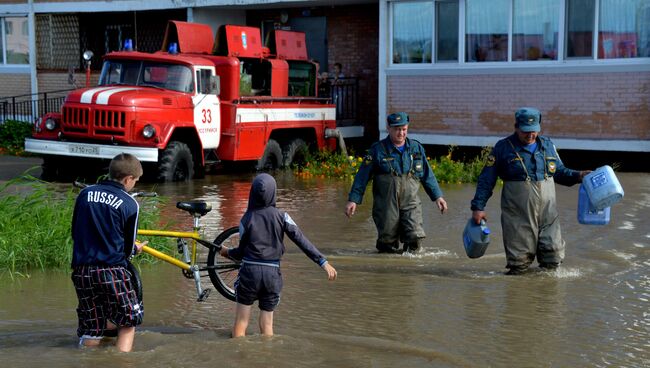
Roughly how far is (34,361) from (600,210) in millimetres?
4951

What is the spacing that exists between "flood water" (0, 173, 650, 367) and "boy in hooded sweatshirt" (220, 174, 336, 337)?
12.9 inches

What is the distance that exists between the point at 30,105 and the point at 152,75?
33.1ft

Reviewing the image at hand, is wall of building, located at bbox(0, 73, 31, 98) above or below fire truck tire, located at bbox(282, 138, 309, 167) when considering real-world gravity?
above

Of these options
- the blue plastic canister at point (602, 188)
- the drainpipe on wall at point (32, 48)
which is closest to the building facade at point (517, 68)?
the blue plastic canister at point (602, 188)

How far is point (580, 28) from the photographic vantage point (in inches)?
685

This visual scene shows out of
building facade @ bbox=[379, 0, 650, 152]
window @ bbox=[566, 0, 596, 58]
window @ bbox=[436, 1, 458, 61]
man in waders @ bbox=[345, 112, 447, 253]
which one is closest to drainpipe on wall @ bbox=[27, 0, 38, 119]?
building facade @ bbox=[379, 0, 650, 152]

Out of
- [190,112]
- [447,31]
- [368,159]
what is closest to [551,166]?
[368,159]

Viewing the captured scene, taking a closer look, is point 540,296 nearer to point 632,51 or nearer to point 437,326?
point 437,326

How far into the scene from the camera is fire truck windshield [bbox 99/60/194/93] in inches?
655

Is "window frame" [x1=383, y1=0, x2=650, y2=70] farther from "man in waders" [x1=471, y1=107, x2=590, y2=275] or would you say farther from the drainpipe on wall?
the drainpipe on wall

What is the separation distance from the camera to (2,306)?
7637mm

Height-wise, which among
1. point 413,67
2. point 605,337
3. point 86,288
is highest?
point 413,67

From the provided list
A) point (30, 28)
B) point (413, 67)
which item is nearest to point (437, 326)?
point (413, 67)

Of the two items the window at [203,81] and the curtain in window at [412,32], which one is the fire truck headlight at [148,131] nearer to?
the window at [203,81]
